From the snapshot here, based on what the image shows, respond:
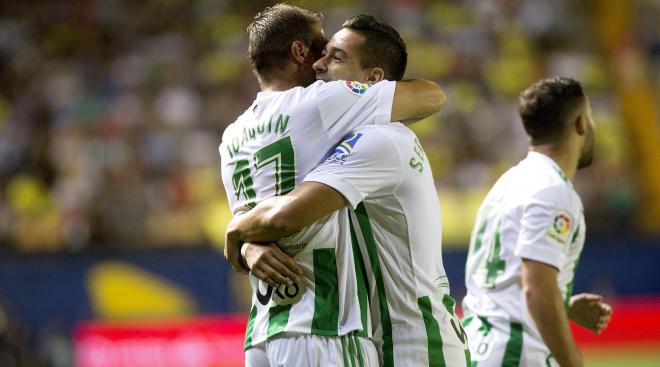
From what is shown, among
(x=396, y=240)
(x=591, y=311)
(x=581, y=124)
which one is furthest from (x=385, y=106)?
(x=591, y=311)

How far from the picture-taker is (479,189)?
1152cm

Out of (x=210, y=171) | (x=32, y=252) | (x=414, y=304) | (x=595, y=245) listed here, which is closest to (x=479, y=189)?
(x=595, y=245)

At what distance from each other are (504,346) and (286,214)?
1360 millimetres

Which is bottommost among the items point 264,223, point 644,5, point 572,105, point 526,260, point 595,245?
point 595,245

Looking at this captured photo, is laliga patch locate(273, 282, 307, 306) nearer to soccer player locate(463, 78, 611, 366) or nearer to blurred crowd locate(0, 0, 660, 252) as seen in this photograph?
soccer player locate(463, 78, 611, 366)

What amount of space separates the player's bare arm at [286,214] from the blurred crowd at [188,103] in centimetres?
692

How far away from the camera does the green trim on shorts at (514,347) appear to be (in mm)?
4422

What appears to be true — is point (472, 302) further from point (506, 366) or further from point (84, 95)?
point (84, 95)

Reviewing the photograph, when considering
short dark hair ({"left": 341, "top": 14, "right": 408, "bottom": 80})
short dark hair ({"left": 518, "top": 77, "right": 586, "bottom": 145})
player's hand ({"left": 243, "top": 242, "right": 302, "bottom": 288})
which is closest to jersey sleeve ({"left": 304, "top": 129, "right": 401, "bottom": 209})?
player's hand ({"left": 243, "top": 242, "right": 302, "bottom": 288})

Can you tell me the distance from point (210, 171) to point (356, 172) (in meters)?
8.12

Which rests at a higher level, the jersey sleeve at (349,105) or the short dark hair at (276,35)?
the short dark hair at (276,35)

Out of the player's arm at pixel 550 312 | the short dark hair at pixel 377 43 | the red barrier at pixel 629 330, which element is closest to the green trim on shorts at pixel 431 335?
the player's arm at pixel 550 312

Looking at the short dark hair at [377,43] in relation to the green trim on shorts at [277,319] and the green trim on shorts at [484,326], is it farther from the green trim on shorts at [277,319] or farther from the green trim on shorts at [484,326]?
the green trim on shorts at [484,326]

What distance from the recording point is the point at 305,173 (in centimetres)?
378
